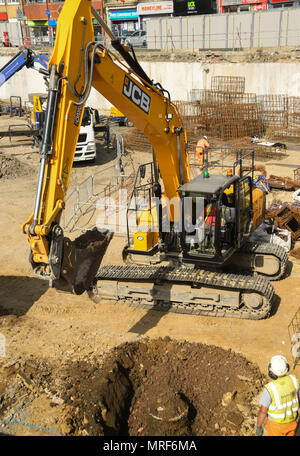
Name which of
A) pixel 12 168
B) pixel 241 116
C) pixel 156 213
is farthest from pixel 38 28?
pixel 156 213

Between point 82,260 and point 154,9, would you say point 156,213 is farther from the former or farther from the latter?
point 154,9

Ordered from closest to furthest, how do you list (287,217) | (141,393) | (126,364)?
(141,393)
(126,364)
(287,217)

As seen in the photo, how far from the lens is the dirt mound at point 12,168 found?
19109 millimetres

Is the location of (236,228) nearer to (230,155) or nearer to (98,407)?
(98,407)

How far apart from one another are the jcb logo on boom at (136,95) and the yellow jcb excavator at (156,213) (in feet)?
0.05

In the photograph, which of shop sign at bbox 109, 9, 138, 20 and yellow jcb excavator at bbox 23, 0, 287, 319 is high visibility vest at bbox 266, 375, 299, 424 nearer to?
yellow jcb excavator at bbox 23, 0, 287, 319

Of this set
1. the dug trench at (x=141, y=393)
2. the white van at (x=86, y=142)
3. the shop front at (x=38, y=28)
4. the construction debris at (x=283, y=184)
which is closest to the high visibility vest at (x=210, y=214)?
the dug trench at (x=141, y=393)

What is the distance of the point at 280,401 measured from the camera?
201 inches

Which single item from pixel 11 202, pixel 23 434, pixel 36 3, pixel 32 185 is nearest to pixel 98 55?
pixel 23 434

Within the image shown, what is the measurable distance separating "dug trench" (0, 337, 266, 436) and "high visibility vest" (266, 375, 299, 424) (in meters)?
1.09

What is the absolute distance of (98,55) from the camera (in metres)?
6.96

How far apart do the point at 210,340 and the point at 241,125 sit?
15363 mm

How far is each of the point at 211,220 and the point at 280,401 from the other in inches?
166

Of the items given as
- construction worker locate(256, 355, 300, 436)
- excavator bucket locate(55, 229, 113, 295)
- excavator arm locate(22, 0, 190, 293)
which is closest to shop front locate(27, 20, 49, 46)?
excavator bucket locate(55, 229, 113, 295)
